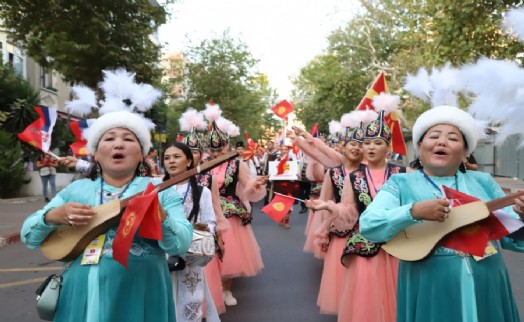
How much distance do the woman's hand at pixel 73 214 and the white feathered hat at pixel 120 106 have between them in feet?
1.67

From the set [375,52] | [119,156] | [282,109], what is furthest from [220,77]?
[119,156]

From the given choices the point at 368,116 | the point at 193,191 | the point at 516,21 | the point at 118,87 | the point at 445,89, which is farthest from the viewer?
the point at 368,116

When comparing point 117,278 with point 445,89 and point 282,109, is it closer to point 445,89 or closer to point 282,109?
point 445,89

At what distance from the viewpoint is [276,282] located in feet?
25.4

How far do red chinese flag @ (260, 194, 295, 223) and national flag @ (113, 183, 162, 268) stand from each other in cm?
316

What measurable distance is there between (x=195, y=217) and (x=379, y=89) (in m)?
3.02

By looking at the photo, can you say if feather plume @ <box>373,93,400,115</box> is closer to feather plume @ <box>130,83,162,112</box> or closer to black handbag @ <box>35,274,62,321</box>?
feather plume @ <box>130,83,162,112</box>

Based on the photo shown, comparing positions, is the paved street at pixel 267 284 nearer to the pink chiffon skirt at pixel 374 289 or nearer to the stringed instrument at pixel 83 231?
the pink chiffon skirt at pixel 374 289

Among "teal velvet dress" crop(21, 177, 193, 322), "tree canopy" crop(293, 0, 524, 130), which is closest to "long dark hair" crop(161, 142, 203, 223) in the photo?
"teal velvet dress" crop(21, 177, 193, 322)

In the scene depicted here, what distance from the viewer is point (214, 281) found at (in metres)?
5.96

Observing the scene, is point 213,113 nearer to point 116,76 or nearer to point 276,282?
point 276,282

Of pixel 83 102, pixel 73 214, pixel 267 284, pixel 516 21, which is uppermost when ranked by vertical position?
pixel 516 21

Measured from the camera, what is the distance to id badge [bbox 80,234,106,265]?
2975 mm

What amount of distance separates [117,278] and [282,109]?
7.00 metres
